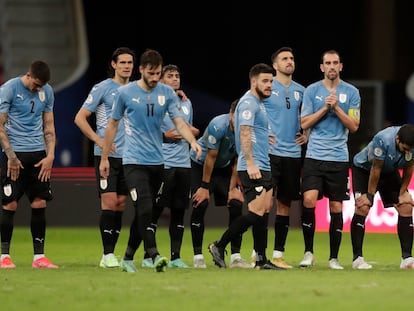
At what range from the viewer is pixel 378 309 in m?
10.6

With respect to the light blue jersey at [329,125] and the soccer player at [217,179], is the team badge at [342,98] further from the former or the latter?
the soccer player at [217,179]

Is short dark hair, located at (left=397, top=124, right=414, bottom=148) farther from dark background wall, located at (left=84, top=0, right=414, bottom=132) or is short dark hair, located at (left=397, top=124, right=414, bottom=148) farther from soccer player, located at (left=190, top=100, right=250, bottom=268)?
dark background wall, located at (left=84, top=0, right=414, bottom=132)

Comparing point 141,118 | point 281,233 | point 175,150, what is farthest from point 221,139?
point 141,118

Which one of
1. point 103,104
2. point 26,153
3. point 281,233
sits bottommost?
point 281,233

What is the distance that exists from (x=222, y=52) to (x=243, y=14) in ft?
3.45

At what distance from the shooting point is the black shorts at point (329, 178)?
14.6 m

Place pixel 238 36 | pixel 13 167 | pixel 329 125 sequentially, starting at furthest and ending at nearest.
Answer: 1. pixel 238 36
2. pixel 329 125
3. pixel 13 167

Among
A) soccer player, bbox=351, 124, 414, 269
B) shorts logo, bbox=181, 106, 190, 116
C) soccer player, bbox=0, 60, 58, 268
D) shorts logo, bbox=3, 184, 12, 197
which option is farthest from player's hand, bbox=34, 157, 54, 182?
soccer player, bbox=351, 124, 414, 269

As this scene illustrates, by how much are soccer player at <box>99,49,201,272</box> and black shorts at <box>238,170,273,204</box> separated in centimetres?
74

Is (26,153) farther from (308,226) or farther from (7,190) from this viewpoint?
(308,226)

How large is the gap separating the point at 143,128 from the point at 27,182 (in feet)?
5.40

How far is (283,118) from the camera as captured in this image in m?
14.9

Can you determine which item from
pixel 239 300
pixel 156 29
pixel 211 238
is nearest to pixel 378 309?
pixel 239 300

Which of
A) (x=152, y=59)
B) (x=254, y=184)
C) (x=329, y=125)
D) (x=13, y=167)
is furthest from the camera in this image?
(x=329, y=125)
